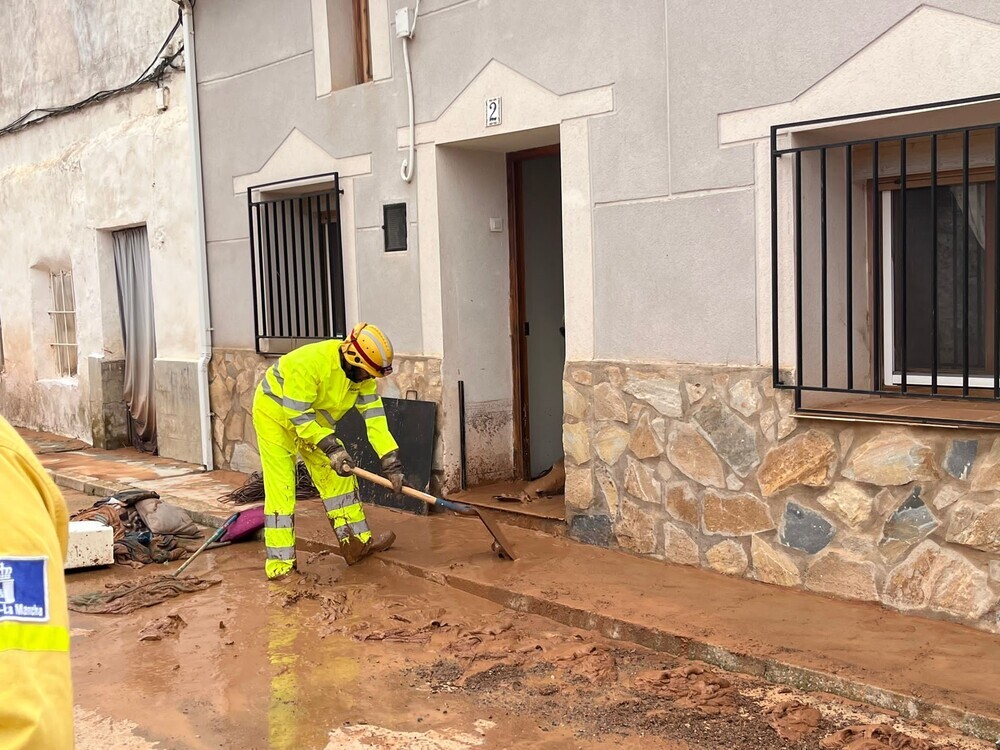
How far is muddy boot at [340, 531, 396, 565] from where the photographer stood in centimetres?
720

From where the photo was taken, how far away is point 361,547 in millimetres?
7203

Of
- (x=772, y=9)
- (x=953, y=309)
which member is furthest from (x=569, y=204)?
(x=953, y=309)

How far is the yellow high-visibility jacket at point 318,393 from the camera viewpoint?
270 inches

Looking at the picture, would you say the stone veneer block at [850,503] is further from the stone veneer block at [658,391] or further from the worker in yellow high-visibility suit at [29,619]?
the worker in yellow high-visibility suit at [29,619]


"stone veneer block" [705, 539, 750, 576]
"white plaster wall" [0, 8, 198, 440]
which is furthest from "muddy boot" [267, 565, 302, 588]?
"white plaster wall" [0, 8, 198, 440]

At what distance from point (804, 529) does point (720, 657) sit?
3.69 ft

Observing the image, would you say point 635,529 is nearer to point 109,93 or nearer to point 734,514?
point 734,514

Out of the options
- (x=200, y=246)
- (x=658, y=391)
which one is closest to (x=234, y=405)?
(x=200, y=246)

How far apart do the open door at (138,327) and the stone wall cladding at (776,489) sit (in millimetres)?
6909

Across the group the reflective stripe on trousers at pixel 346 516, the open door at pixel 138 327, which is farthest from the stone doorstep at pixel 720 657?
the open door at pixel 138 327

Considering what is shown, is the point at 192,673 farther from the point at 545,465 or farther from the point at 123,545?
the point at 545,465

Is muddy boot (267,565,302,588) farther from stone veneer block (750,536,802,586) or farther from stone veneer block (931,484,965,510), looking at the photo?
stone veneer block (931,484,965,510)

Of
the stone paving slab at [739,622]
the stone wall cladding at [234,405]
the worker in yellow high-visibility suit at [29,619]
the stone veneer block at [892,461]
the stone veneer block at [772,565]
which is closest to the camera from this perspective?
the worker in yellow high-visibility suit at [29,619]

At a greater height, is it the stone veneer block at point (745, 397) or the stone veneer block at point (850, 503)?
the stone veneer block at point (745, 397)
